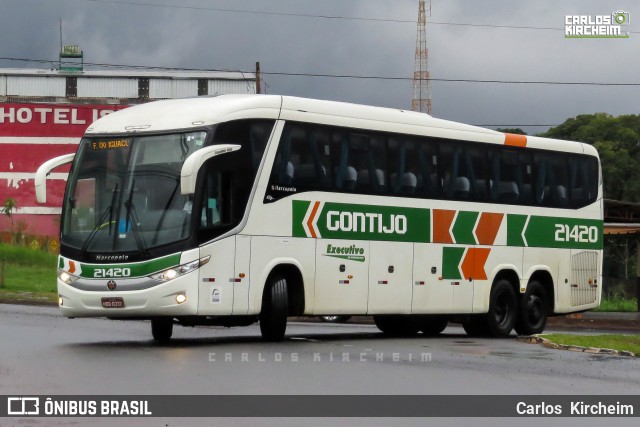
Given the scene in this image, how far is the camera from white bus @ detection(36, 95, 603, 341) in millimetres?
19797

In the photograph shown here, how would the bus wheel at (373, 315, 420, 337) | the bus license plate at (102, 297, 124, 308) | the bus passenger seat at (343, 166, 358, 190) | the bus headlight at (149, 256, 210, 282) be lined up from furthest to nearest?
the bus wheel at (373, 315, 420, 337), the bus passenger seat at (343, 166, 358, 190), the bus headlight at (149, 256, 210, 282), the bus license plate at (102, 297, 124, 308)

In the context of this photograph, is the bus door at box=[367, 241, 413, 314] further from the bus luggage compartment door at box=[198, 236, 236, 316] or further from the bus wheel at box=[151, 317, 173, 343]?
the bus luggage compartment door at box=[198, 236, 236, 316]

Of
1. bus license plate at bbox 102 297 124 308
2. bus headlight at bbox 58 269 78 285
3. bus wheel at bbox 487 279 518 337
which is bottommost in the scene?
bus wheel at bbox 487 279 518 337

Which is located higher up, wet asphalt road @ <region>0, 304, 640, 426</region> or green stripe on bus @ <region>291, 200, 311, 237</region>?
green stripe on bus @ <region>291, 200, 311, 237</region>

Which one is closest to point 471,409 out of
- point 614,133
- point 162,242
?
point 162,242

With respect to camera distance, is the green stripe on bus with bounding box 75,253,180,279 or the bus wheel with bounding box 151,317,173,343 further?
the bus wheel with bounding box 151,317,173,343

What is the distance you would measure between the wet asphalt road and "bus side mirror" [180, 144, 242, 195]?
2.26 m

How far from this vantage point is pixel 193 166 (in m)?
19.0

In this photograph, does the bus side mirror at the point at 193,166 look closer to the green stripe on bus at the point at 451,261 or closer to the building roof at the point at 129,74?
the green stripe on bus at the point at 451,261

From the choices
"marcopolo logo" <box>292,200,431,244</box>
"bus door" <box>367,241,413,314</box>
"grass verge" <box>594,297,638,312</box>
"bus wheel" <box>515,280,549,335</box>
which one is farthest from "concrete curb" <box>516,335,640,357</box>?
"grass verge" <box>594,297,638,312</box>

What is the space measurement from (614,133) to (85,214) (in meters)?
68.4

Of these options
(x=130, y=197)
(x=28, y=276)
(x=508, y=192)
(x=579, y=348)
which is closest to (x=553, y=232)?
(x=508, y=192)

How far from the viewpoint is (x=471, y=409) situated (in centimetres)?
1277

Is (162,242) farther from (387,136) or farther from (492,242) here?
(492,242)
